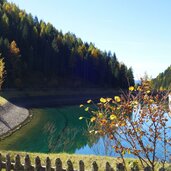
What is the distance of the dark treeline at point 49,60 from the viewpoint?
114250 mm

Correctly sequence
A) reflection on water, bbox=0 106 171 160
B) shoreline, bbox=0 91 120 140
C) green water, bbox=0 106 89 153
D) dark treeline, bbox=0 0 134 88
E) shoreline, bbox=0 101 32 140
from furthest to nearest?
1. dark treeline, bbox=0 0 134 88
2. shoreline, bbox=0 91 120 140
3. shoreline, bbox=0 101 32 140
4. green water, bbox=0 106 89 153
5. reflection on water, bbox=0 106 171 160

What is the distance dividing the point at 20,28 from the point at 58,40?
716 inches

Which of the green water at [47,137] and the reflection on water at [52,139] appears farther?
the green water at [47,137]

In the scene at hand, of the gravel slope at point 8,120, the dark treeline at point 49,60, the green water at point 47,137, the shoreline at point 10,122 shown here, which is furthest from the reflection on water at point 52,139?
the dark treeline at point 49,60

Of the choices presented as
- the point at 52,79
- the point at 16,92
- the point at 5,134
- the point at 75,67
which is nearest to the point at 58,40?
the point at 75,67

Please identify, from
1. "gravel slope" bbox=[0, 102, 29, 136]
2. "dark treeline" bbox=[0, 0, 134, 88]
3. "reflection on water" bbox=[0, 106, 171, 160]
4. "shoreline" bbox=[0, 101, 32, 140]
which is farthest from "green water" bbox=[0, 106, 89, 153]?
"dark treeline" bbox=[0, 0, 134, 88]

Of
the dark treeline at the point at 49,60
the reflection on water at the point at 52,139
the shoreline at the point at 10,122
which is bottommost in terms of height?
the reflection on water at the point at 52,139

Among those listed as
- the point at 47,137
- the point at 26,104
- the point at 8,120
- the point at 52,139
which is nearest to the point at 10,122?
the point at 8,120

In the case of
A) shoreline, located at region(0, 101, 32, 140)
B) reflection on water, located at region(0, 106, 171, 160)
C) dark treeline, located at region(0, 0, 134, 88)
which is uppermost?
dark treeline, located at region(0, 0, 134, 88)

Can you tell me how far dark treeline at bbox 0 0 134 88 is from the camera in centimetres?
11425

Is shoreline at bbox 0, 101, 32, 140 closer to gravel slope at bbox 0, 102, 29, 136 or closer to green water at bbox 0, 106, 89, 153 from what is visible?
gravel slope at bbox 0, 102, 29, 136

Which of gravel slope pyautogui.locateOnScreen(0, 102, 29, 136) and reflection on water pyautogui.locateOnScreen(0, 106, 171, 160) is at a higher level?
gravel slope pyautogui.locateOnScreen(0, 102, 29, 136)

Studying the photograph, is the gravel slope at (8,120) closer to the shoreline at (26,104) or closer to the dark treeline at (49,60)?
the shoreline at (26,104)

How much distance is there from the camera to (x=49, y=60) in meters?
124
